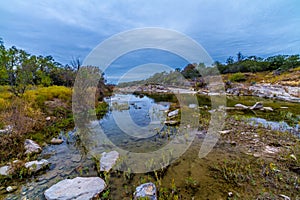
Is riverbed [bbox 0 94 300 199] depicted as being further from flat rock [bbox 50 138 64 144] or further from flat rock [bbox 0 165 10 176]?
flat rock [bbox 0 165 10 176]

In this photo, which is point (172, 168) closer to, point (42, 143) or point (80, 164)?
point (80, 164)

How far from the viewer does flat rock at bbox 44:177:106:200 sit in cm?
306

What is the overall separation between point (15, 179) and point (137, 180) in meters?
3.11

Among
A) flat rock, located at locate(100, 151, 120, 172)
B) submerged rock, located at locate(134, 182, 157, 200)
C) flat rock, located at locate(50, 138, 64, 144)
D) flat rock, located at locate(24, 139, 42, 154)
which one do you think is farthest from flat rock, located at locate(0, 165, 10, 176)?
submerged rock, located at locate(134, 182, 157, 200)

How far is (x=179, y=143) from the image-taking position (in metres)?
5.94

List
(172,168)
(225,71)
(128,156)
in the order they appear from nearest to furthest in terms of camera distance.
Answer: (172,168) < (128,156) < (225,71)

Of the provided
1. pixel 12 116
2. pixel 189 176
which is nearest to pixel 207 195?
pixel 189 176

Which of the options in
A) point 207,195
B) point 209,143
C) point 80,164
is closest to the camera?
point 207,195

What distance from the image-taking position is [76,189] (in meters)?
3.26

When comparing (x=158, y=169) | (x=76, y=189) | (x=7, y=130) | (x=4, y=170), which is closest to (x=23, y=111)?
(x=7, y=130)

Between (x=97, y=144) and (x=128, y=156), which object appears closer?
(x=128, y=156)

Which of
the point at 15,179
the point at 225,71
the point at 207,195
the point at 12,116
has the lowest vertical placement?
the point at 207,195

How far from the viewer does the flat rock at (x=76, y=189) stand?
3.06m

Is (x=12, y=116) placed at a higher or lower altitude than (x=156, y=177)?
higher
